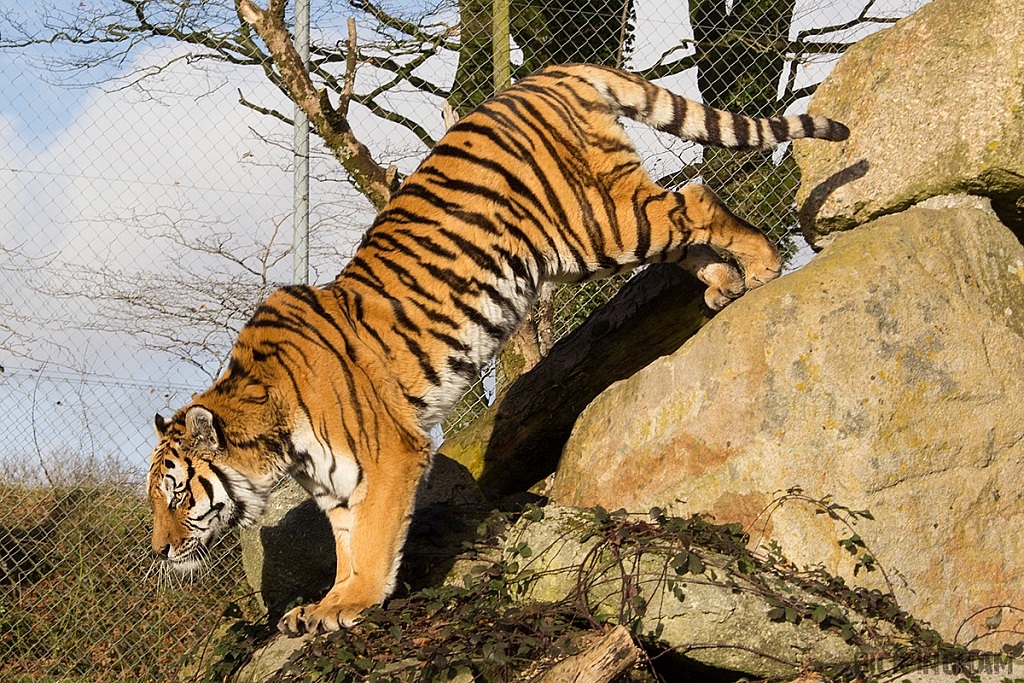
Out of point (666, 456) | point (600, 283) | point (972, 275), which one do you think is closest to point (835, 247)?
point (972, 275)

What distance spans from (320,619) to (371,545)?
0.35 meters

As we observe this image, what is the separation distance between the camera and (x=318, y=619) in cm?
392

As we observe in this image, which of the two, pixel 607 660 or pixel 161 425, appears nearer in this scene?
pixel 607 660

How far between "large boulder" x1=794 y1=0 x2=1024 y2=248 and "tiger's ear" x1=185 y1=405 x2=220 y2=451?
299cm

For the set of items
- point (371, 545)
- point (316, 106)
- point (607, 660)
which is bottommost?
point (607, 660)

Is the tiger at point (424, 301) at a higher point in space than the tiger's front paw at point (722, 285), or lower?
higher

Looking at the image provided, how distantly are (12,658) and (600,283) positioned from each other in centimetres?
438

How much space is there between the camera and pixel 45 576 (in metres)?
5.97

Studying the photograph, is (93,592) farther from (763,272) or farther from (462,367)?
(763,272)

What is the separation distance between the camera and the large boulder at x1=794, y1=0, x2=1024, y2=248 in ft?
14.8

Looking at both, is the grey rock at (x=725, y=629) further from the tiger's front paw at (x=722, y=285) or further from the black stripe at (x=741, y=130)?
the black stripe at (x=741, y=130)

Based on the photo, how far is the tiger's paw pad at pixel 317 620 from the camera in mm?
3867

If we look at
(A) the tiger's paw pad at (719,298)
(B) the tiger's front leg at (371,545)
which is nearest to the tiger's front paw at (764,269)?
(A) the tiger's paw pad at (719,298)

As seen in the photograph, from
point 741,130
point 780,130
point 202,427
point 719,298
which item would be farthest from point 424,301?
point 780,130
